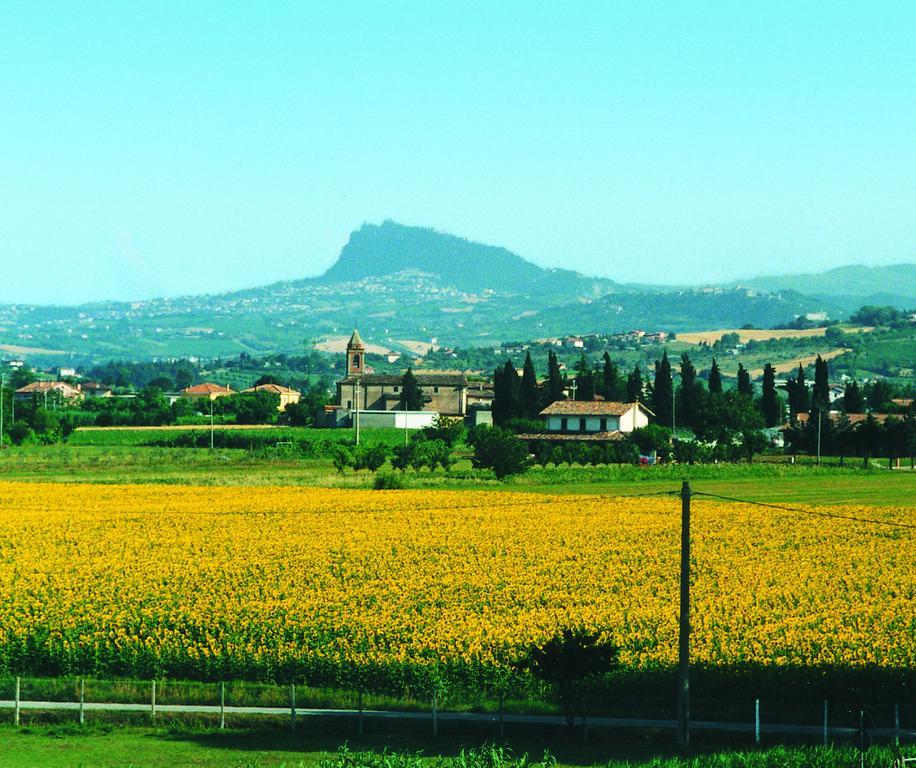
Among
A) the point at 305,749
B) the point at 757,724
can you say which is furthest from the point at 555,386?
the point at 305,749

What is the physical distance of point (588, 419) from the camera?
116000mm

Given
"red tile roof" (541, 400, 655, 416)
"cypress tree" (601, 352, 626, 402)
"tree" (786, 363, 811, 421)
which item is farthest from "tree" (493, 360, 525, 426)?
"tree" (786, 363, 811, 421)

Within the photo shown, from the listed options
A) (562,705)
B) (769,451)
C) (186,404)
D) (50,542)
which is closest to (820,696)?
(562,705)

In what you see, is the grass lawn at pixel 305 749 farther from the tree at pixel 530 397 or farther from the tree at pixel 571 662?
the tree at pixel 530 397

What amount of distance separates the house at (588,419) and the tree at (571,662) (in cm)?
8643

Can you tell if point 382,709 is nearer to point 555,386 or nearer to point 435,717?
point 435,717

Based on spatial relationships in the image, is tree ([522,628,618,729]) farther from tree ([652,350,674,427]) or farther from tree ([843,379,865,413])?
tree ([843,379,865,413])

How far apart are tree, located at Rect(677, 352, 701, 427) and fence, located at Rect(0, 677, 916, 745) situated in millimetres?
108330

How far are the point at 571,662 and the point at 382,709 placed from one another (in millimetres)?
4215

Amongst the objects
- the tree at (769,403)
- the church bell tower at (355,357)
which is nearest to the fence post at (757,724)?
the tree at (769,403)

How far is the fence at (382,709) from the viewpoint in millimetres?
26609

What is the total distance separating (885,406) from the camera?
153625 mm

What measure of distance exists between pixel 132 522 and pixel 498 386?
86540 mm

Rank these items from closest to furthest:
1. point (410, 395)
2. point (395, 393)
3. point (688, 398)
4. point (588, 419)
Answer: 1. point (588, 419)
2. point (688, 398)
3. point (410, 395)
4. point (395, 393)
